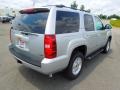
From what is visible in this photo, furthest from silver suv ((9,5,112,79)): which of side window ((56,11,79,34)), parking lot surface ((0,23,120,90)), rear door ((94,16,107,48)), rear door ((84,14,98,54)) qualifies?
rear door ((94,16,107,48))

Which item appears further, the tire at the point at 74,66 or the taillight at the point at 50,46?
the tire at the point at 74,66

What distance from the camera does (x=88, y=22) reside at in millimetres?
5008

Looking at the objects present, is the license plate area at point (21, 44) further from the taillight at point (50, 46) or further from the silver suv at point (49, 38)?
the taillight at point (50, 46)

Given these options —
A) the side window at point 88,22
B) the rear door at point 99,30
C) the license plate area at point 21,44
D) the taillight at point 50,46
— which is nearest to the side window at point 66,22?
the taillight at point 50,46

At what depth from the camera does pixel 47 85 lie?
400cm

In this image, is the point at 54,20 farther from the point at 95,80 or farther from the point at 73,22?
the point at 95,80

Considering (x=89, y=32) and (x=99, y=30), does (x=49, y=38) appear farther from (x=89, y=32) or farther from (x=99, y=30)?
(x=99, y=30)

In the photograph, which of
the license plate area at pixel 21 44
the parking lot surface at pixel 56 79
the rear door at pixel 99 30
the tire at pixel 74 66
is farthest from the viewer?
the rear door at pixel 99 30

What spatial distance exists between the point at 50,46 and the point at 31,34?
57cm

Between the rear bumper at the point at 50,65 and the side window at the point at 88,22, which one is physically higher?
the side window at the point at 88,22

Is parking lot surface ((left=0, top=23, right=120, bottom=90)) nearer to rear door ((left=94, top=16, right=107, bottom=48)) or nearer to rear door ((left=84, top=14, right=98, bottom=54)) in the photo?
rear door ((left=84, top=14, right=98, bottom=54))

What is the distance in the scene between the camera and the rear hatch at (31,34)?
A: 3420 mm

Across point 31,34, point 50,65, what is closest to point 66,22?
point 31,34

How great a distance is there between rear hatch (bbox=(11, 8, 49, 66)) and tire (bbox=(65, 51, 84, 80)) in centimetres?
107
